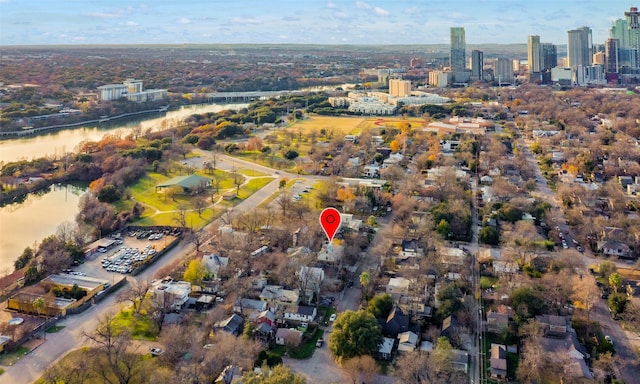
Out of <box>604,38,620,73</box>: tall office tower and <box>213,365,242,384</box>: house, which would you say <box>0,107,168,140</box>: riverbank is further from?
<box>604,38,620,73</box>: tall office tower

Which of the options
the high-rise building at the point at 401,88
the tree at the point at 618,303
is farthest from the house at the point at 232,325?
the high-rise building at the point at 401,88

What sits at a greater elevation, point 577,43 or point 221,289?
point 577,43

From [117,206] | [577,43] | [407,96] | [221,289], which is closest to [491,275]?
[221,289]

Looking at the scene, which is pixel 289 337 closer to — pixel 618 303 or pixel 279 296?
pixel 279 296

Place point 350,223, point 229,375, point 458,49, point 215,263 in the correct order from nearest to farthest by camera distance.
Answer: point 229,375 < point 215,263 < point 350,223 < point 458,49

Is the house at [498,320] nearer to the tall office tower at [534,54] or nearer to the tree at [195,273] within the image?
the tree at [195,273]

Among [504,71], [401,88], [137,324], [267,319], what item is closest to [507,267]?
[267,319]

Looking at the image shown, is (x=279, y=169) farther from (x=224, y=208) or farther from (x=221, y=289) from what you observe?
(x=221, y=289)
